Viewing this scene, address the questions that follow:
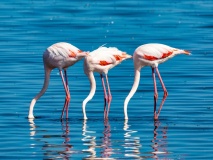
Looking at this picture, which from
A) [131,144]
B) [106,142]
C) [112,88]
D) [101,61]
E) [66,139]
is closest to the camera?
[131,144]

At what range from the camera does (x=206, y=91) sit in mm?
14172

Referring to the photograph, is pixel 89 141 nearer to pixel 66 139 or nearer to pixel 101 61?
pixel 66 139

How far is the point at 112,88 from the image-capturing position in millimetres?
14773

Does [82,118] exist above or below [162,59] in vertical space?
below

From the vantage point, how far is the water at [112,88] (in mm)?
10523

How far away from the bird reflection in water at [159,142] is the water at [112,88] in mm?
12

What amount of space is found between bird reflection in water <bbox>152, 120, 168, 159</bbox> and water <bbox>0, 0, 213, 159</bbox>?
1 cm

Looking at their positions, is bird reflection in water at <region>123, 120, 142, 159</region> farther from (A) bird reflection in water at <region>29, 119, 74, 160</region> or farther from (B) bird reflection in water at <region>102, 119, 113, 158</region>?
(A) bird reflection in water at <region>29, 119, 74, 160</region>

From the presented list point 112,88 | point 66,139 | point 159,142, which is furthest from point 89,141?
point 112,88

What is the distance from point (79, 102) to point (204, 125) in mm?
2573

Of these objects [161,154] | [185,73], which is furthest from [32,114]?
[185,73]

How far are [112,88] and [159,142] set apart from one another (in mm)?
4123

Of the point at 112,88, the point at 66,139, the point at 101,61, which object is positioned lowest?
the point at 112,88

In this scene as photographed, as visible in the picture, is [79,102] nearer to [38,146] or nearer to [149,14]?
[38,146]
